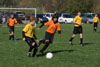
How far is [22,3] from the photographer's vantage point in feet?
276

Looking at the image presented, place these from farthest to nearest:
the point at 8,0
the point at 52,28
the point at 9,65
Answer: the point at 8,0
the point at 52,28
the point at 9,65

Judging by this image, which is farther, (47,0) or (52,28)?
(47,0)

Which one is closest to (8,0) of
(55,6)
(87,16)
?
(55,6)

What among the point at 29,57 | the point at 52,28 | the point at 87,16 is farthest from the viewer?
the point at 87,16

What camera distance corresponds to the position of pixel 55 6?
71250mm

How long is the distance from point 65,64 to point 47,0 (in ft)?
229

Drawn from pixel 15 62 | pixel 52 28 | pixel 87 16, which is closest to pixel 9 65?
pixel 15 62

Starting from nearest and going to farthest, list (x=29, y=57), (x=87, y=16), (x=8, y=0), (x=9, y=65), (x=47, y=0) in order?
(x=9, y=65)
(x=29, y=57)
(x=87, y=16)
(x=8, y=0)
(x=47, y=0)

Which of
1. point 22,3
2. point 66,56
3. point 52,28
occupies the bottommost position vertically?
point 22,3

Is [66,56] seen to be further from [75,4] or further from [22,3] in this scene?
[22,3]

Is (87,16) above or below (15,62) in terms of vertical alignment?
below

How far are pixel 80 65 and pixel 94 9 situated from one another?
2151 inches

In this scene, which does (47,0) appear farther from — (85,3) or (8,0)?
(85,3)

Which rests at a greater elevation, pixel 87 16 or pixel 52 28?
pixel 52 28
